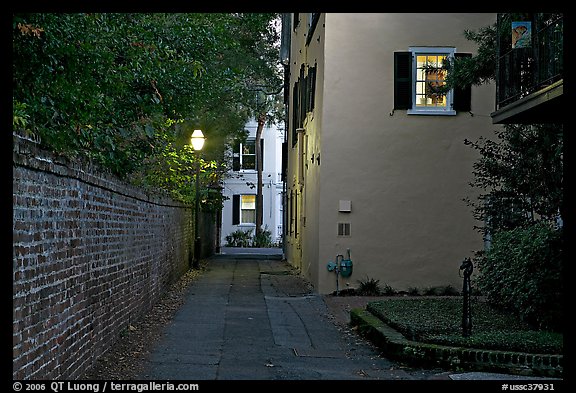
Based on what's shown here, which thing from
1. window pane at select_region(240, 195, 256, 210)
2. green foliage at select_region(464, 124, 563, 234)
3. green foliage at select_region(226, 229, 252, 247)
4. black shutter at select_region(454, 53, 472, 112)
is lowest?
green foliage at select_region(226, 229, 252, 247)

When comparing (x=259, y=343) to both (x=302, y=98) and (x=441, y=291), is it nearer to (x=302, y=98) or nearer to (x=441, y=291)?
(x=441, y=291)

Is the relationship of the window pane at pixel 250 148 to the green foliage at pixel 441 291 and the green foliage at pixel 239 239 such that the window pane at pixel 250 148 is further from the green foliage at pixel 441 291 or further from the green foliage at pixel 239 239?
the green foliage at pixel 441 291

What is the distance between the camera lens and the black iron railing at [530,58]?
12.2 meters

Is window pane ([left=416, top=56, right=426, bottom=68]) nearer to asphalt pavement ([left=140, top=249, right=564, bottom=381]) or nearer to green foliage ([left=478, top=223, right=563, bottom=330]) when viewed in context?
asphalt pavement ([left=140, top=249, right=564, bottom=381])

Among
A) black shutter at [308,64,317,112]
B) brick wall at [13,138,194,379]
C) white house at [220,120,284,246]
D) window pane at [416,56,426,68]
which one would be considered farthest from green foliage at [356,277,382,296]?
white house at [220,120,284,246]

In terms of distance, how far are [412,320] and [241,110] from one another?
31.1 metres

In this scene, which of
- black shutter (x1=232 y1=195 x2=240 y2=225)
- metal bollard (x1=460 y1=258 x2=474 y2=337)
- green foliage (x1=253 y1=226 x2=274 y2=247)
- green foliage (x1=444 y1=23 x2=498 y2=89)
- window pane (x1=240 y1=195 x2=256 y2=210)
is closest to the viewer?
metal bollard (x1=460 y1=258 x2=474 y2=337)

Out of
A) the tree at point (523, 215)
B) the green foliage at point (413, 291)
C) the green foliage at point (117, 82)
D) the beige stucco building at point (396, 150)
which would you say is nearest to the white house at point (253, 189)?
the green foliage at point (117, 82)

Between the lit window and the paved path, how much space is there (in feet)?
97.7

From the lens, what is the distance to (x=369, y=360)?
10148 millimetres

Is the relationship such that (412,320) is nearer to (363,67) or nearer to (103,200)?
(103,200)

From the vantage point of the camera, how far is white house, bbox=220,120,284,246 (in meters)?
48.2

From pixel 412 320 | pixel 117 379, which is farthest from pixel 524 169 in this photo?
pixel 117 379

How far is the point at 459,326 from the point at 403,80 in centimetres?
787
